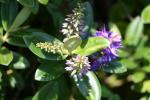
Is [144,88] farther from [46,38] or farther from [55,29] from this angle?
[46,38]

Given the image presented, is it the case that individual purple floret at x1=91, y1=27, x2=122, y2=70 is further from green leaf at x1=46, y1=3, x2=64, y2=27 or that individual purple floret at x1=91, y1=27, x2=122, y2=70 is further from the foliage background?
green leaf at x1=46, y1=3, x2=64, y2=27

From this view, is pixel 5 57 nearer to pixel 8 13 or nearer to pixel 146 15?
pixel 8 13

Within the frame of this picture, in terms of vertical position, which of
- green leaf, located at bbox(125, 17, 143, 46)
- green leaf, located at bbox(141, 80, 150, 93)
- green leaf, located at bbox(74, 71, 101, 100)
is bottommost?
green leaf, located at bbox(141, 80, 150, 93)

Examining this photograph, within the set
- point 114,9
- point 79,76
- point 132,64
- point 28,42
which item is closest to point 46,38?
point 28,42

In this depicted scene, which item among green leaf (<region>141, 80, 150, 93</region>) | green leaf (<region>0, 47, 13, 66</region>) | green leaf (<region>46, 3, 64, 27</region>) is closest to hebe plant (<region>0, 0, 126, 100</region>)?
green leaf (<region>0, 47, 13, 66</region>)

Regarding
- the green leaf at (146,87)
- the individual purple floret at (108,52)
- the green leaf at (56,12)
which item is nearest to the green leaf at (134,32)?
the green leaf at (146,87)

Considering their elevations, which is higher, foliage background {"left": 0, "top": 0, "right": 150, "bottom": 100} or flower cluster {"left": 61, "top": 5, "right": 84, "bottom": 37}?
flower cluster {"left": 61, "top": 5, "right": 84, "bottom": 37}
